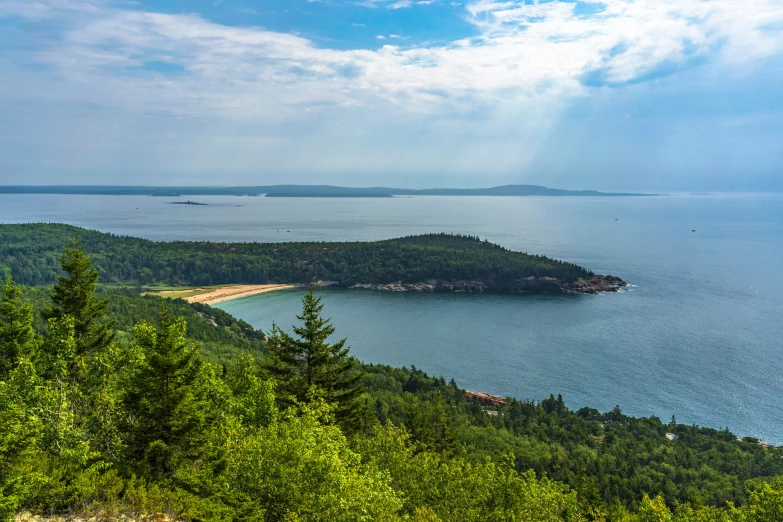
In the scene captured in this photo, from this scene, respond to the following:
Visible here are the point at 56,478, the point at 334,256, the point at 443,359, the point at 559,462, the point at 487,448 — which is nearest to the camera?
the point at 56,478

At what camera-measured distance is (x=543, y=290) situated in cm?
13588

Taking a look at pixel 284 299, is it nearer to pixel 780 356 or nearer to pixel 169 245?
pixel 169 245

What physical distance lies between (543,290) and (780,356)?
209 feet

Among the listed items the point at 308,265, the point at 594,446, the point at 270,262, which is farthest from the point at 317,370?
the point at 270,262

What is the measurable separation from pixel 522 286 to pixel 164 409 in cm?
13053

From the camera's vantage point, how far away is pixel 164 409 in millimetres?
15703

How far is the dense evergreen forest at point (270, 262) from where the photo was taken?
14488cm

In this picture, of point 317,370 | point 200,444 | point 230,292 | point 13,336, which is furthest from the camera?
point 230,292

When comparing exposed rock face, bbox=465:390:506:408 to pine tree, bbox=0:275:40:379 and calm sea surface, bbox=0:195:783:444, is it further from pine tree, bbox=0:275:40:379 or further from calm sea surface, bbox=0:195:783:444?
pine tree, bbox=0:275:40:379

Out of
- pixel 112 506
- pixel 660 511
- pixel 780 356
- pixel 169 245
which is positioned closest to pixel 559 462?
pixel 660 511

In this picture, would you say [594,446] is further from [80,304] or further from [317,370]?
[80,304]

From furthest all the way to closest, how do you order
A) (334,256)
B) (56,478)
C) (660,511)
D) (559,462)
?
(334,256)
(559,462)
(660,511)
(56,478)

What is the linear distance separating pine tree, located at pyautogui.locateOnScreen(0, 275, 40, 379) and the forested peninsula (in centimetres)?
12312

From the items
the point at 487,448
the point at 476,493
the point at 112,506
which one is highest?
the point at 112,506
